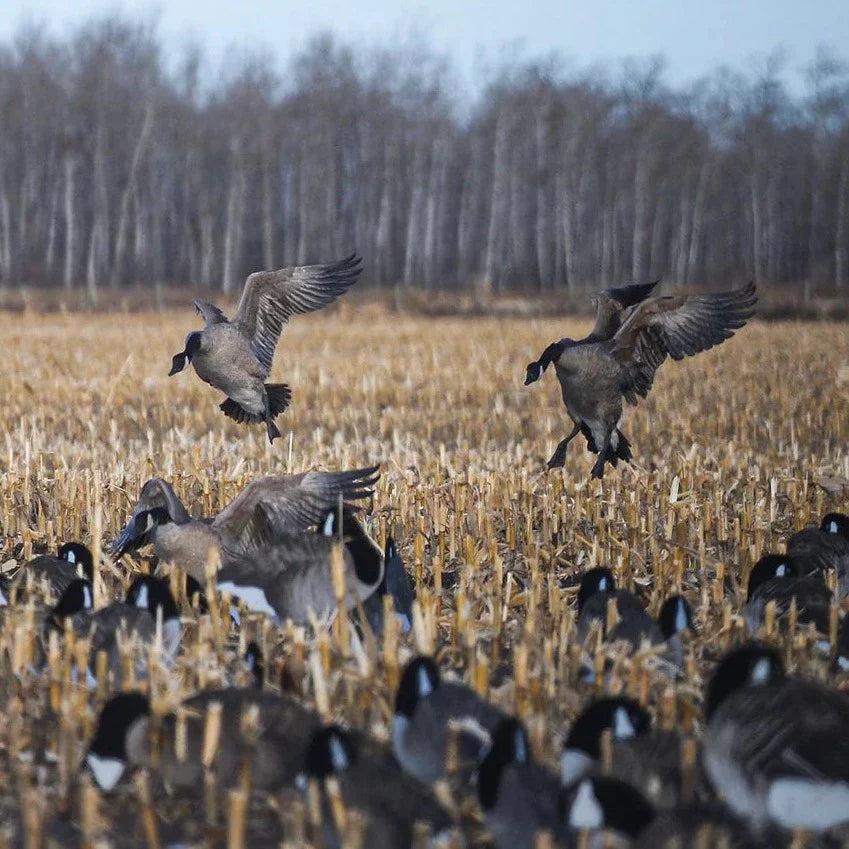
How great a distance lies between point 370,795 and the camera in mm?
2529

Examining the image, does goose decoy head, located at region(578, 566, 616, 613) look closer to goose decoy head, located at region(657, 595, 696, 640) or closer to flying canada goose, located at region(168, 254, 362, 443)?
goose decoy head, located at region(657, 595, 696, 640)

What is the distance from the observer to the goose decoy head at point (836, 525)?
515 centimetres

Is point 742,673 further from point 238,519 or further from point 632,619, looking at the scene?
point 238,519

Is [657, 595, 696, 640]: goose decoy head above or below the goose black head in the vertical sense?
below

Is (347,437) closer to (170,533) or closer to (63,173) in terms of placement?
(170,533)

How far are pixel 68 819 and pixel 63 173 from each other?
5694 centimetres

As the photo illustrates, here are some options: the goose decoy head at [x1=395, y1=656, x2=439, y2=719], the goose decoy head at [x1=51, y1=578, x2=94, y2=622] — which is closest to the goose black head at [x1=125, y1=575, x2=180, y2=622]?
the goose decoy head at [x1=51, y1=578, x2=94, y2=622]

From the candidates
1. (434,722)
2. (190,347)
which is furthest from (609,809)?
(190,347)

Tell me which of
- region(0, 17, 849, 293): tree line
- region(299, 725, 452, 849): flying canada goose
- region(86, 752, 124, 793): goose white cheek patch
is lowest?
region(86, 752, 124, 793): goose white cheek patch

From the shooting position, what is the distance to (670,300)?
5.84m

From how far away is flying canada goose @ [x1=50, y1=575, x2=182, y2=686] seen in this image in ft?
11.8

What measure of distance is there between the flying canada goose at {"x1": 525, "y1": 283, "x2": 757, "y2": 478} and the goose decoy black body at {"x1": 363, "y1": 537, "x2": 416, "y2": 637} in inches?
64.7

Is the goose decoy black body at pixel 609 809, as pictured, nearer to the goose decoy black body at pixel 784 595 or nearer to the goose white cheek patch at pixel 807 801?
the goose white cheek patch at pixel 807 801

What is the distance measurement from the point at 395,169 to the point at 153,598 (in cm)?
5577
